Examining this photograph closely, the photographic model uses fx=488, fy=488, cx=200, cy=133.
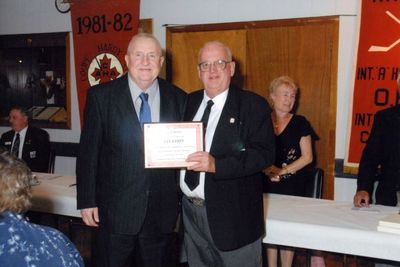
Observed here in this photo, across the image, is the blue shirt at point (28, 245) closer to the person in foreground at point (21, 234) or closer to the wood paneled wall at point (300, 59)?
the person in foreground at point (21, 234)

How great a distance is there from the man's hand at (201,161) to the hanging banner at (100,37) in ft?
12.3

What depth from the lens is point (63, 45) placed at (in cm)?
646

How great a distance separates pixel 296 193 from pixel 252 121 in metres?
1.56

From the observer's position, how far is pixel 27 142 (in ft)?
17.5

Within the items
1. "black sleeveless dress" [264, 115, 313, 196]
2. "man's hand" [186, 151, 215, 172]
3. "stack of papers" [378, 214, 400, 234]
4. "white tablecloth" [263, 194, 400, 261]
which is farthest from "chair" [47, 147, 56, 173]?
"stack of papers" [378, 214, 400, 234]

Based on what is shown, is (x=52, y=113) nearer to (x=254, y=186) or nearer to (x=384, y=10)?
(x=384, y=10)

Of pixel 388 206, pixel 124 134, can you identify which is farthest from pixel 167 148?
pixel 388 206

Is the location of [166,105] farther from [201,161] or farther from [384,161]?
[384,161]

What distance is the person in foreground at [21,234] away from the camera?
1.51 metres

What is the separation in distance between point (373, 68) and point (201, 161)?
2933 millimetres

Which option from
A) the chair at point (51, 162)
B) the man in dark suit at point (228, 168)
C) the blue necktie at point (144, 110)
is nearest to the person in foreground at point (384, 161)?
the man in dark suit at point (228, 168)

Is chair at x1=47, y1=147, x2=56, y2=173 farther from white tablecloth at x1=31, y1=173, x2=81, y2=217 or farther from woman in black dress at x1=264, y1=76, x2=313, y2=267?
woman in black dress at x1=264, y1=76, x2=313, y2=267

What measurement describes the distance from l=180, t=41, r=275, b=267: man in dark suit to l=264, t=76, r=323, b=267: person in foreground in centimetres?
136

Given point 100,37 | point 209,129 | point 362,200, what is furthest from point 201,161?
point 100,37
